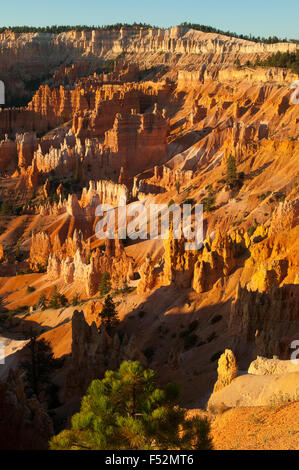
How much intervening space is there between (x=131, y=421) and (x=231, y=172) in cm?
3983

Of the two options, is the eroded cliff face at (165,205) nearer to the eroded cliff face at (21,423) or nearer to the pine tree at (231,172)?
the pine tree at (231,172)

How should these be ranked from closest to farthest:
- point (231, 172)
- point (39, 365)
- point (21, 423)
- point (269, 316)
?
point (21, 423)
point (269, 316)
point (39, 365)
point (231, 172)

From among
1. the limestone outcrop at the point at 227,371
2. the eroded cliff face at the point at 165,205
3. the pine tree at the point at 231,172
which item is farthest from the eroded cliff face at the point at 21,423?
the pine tree at the point at 231,172

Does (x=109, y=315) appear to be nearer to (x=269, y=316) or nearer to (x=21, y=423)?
(x=269, y=316)

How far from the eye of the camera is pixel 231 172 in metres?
50.1

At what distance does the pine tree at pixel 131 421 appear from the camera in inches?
483

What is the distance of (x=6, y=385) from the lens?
69.4 ft

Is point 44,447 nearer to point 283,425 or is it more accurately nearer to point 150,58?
point 283,425

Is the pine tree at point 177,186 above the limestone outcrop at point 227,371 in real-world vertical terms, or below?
below

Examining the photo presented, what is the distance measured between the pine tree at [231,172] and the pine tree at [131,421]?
1484 inches

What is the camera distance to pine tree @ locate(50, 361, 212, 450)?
40.2ft

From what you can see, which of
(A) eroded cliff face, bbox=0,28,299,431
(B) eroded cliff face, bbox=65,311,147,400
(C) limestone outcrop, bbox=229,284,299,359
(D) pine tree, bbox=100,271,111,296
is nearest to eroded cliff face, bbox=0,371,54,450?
(A) eroded cliff face, bbox=0,28,299,431

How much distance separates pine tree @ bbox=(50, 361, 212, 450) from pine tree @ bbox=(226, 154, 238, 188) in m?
37.7

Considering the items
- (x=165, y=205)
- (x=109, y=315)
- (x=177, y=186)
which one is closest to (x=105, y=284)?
(x=109, y=315)
